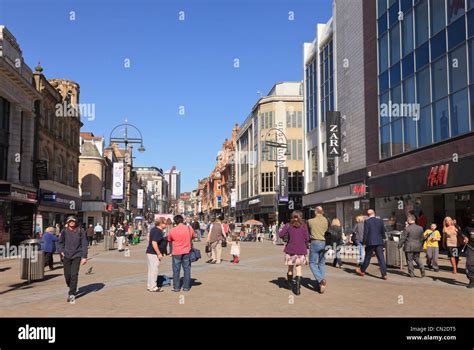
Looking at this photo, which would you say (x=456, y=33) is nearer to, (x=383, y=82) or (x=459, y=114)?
(x=459, y=114)

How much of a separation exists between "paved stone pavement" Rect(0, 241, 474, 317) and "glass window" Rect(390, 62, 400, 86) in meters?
13.4

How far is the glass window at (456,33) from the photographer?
1922cm

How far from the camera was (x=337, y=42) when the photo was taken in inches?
1367

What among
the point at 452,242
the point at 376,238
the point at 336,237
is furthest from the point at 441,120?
the point at 376,238

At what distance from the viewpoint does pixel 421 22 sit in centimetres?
2284

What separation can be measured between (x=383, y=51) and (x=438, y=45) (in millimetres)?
6230

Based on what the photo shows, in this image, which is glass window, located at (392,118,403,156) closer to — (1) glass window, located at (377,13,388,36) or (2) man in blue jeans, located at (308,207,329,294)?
(1) glass window, located at (377,13,388,36)

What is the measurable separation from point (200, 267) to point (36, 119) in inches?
866

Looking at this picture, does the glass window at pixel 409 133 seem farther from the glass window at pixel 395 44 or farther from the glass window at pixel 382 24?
the glass window at pixel 382 24

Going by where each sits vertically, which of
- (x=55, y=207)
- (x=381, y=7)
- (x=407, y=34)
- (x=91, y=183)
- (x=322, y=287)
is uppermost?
(x=381, y=7)

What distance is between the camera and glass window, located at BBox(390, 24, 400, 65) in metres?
25.4

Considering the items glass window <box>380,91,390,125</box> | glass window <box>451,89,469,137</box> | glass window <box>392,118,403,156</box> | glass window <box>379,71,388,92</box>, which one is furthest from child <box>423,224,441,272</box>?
glass window <box>379,71,388,92</box>

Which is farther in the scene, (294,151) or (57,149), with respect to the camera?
(294,151)
